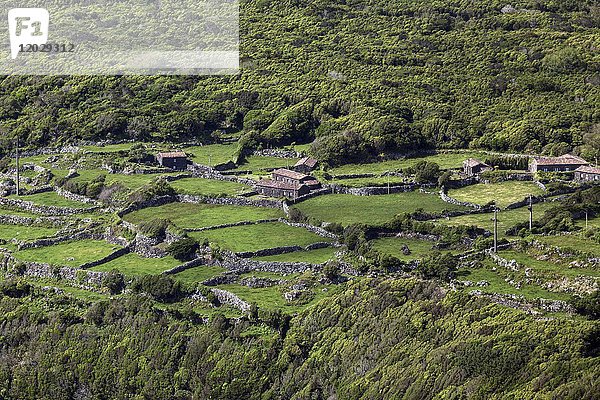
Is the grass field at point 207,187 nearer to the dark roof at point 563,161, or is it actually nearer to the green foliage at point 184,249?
the green foliage at point 184,249

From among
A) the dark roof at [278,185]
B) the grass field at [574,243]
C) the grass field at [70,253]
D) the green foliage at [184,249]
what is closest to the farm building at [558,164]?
the dark roof at [278,185]

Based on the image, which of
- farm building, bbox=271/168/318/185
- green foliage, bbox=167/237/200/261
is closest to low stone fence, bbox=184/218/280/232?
green foliage, bbox=167/237/200/261

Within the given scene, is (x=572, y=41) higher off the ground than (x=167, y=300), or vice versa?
(x=572, y=41)

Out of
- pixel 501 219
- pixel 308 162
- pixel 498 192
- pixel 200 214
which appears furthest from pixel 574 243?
pixel 308 162

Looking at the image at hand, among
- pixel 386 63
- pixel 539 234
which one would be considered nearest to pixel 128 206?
pixel 539 234

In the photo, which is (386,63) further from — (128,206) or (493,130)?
(128,206)

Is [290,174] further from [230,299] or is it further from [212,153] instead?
[230,299]
